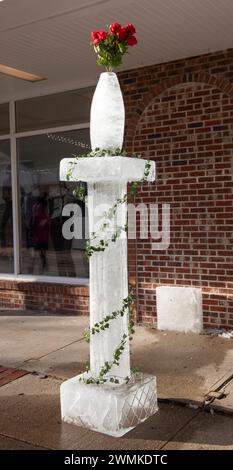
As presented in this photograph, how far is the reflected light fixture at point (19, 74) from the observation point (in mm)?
6605

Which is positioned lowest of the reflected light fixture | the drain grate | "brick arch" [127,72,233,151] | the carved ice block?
the drain grate

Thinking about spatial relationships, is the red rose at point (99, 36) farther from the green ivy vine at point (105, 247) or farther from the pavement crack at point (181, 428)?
the pavement crack at point (181, 428)

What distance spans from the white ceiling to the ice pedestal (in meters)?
1.87

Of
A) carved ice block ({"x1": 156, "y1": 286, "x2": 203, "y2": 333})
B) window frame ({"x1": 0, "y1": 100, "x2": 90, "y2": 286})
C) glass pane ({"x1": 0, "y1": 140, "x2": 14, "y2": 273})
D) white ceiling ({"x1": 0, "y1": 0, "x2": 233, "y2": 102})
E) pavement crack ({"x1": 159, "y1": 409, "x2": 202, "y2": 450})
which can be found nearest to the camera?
pavement crack ({"x1": 159, "y1": 409, "x2": 202, "y2": 450})

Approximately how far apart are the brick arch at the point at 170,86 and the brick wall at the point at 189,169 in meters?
0.01

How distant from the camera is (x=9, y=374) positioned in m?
4.96

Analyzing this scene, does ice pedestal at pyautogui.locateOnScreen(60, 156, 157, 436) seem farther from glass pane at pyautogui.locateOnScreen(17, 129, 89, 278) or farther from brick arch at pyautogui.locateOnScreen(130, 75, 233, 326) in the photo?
glass pane at pyautogui.locateOnScreen(17, 129, 89, 278)

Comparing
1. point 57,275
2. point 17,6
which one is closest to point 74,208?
point 57,275

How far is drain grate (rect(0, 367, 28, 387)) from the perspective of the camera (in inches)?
189

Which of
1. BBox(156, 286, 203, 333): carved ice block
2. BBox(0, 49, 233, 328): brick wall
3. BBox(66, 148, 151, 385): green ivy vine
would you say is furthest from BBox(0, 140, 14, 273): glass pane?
BBox(66, 148, 151, 385): green ivy vine

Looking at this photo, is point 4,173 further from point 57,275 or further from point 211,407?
point 211,407

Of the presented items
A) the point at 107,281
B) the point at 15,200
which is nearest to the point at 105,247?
the point at 107,281

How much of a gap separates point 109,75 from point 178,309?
10.9 ft

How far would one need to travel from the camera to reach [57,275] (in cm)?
778
